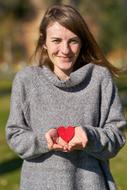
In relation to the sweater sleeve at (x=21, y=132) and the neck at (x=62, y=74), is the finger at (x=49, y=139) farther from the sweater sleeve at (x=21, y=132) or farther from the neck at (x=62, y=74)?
the neck at (x=62, y=74)

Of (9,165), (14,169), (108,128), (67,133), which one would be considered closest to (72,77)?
(108,128)

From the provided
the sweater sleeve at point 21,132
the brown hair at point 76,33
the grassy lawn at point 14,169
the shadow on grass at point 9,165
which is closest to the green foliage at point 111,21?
the grassy lawn at point 14,169

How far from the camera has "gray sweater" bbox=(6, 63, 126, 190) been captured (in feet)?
12.4

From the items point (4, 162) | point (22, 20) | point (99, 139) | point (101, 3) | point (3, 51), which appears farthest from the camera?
point (22, 20)

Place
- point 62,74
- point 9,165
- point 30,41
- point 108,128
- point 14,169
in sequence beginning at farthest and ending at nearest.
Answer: point 30,41 < point 9,165 < point 14,169 < point 62,74 < point 108,128

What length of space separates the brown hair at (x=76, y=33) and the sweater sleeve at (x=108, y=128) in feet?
0.54

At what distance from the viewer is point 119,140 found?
3791 mm

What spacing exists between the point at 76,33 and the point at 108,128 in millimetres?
552

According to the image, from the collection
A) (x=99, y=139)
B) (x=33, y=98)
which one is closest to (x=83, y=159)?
(x=99, y=139)

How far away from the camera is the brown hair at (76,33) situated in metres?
3.82

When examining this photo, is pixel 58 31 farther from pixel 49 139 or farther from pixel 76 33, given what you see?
pixel 49 139

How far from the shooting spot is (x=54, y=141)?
352cm

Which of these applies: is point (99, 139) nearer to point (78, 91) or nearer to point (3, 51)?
point (78, 91)

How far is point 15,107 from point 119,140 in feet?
1.97
